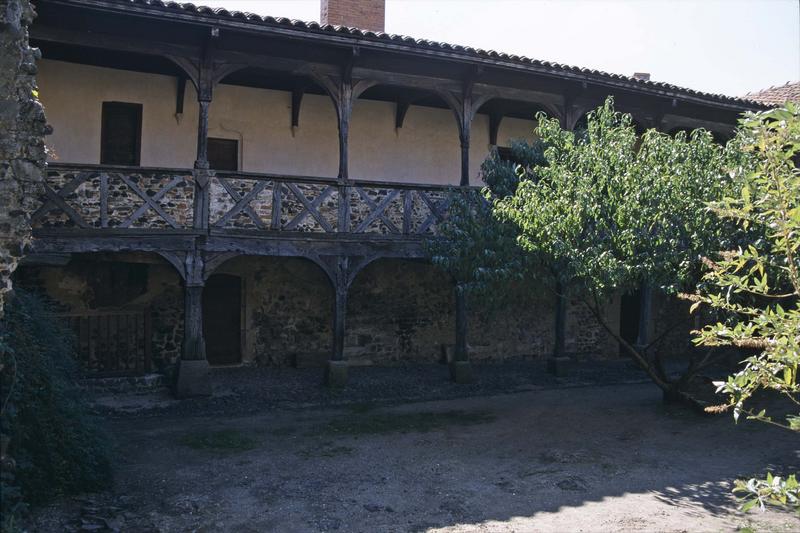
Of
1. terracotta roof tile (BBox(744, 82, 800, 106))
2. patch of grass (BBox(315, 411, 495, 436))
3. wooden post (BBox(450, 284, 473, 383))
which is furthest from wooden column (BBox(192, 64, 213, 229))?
terracotta roof tile (BBox(744, 82, 800, 106))

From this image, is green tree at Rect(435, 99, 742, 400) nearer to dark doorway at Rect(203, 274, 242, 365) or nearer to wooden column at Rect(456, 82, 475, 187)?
wooden column at Rect(456, 82, 475, 187)

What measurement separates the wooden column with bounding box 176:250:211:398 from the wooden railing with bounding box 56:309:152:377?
128cm

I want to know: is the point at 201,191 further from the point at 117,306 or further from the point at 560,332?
the point at 560,332

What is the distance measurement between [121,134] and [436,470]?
8.99 meters

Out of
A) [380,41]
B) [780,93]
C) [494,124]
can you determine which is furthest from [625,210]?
[780,93]

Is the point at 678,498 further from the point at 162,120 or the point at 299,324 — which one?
the point at 162,120

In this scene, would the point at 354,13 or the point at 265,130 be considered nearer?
the point at 265,130

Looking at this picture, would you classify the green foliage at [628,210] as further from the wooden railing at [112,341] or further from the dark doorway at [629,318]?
the dark doorway at [629,318]

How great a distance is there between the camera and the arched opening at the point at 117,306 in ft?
38.4

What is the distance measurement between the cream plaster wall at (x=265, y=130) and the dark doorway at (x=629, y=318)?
16.3 ft

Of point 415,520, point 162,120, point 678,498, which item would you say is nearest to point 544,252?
point 678,498

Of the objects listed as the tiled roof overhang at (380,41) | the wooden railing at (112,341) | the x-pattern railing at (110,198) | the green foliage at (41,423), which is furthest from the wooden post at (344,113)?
the green foliage at (41,423)

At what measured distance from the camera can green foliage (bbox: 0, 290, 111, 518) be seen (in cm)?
593

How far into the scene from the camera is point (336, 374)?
1209 centimetres
